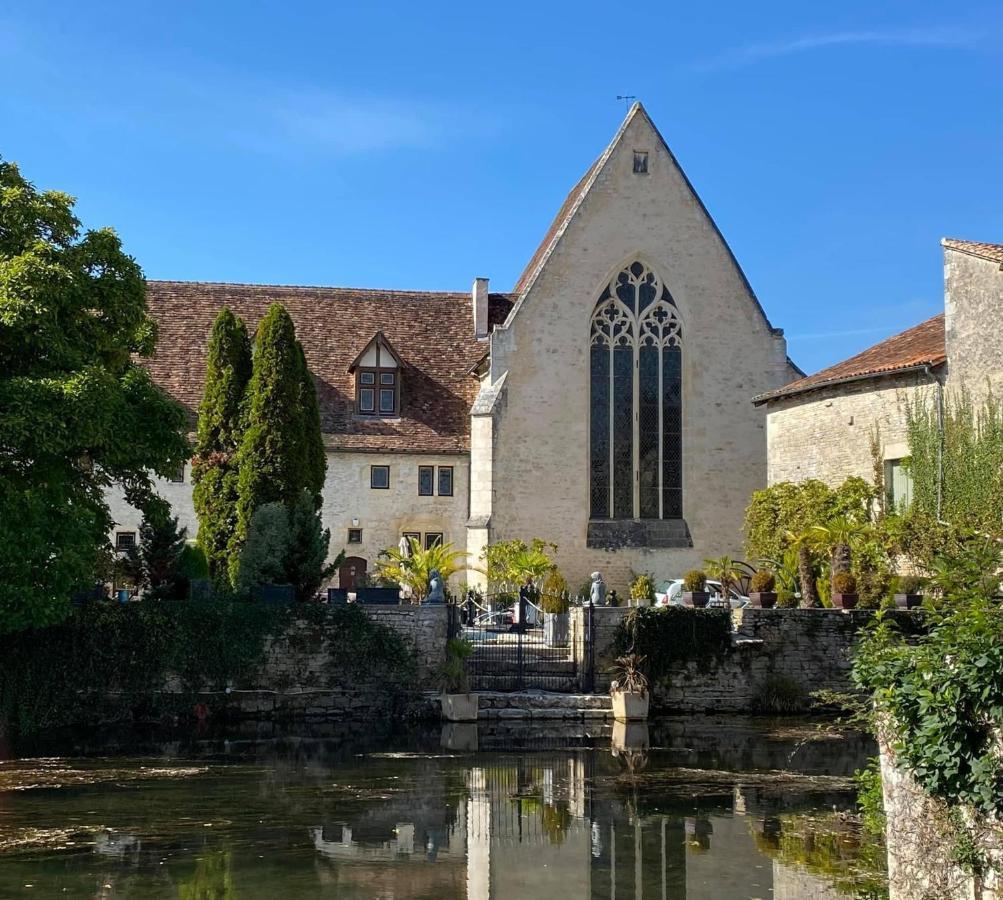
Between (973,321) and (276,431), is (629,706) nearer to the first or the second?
(276,431)

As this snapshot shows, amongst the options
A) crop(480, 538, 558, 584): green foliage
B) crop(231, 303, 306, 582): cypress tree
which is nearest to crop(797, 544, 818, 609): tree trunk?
crop(480, 538, 558, 584): green foliage

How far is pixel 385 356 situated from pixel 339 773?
67.4ft

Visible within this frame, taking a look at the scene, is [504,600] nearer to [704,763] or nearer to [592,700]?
[592,700]

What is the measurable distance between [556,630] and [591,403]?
35.7ft

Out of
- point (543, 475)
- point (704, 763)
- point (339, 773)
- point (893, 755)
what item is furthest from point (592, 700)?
point (893, 755)

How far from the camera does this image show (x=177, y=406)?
2284 centimetres

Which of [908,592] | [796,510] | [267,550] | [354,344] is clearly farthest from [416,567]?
[908,592]

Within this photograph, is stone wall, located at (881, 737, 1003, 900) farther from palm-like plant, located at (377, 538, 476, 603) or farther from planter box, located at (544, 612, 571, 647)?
palm-like plant, located at (377, 538, 476, 603)

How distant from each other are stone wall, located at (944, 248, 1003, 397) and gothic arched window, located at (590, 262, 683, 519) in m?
10.2

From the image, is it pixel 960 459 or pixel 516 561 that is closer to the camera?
pixel 960 459

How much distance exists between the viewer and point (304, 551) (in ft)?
85.6

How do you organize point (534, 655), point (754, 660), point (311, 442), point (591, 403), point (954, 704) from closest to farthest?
point (954, 704)
point (754, 660)
point (534, 655)
point (311, 442)
point (591, 403)

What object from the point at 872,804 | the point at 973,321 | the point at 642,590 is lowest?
the point at 872,804

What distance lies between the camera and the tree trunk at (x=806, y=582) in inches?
1088
